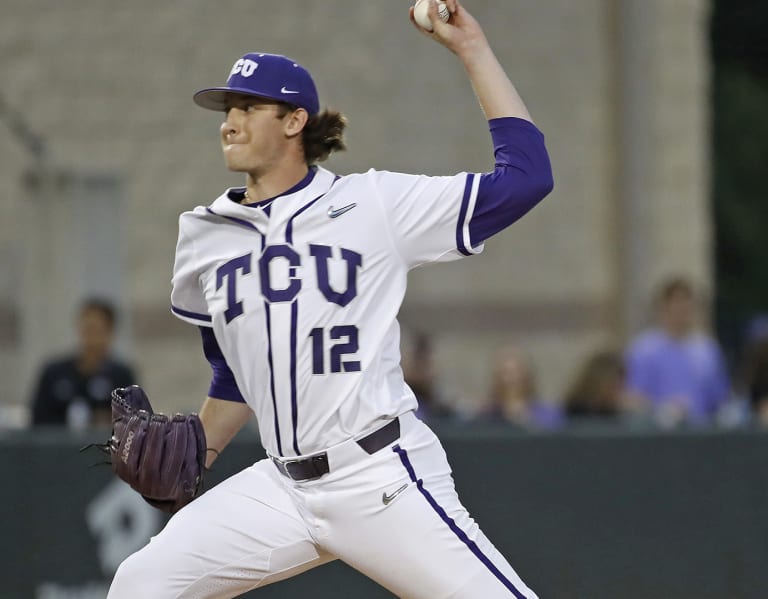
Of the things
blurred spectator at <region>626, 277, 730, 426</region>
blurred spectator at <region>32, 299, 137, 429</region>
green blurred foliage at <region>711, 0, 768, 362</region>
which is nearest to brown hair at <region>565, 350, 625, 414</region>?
blurred spectator at <region>626, 277, 730, 426</region>

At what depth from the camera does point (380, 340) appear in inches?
169

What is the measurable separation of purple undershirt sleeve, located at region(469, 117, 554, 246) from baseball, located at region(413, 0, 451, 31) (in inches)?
13.2

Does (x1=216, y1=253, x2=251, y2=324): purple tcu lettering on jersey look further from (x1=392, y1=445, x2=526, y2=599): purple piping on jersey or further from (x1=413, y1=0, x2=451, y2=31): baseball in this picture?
(x1=413, y1=0, x2=451, y2=31): baseball

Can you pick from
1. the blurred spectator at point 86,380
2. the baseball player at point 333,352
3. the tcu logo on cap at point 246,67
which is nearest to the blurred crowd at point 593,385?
the blurred spectator at point 86,380

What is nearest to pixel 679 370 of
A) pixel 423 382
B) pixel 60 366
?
pixel 423 382

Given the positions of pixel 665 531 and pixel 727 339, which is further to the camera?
pixel 727 339

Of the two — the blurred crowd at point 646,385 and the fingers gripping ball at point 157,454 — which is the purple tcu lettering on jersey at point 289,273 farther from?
the blurred crowd at point 646,385

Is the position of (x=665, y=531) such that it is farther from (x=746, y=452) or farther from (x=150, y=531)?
(x=150, y=531)

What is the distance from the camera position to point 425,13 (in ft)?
14.1

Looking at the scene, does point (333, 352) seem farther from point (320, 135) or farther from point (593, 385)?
point (593, 385)

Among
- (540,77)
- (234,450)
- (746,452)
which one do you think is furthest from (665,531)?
(540,77)

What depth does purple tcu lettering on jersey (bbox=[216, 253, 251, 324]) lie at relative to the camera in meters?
4.34

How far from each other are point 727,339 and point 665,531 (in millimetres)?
18288

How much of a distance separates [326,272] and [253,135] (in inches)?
19.6
